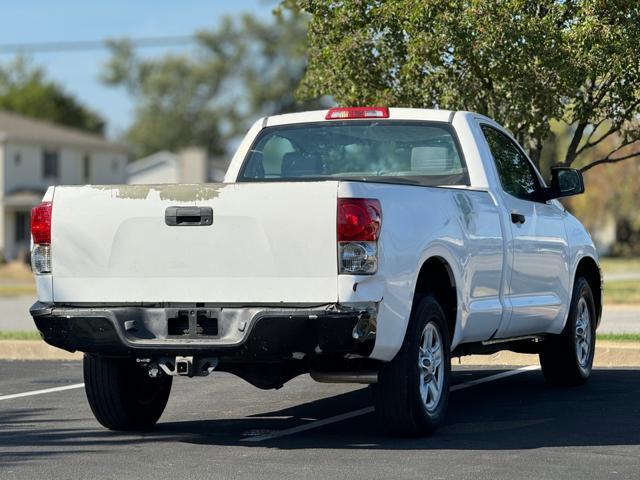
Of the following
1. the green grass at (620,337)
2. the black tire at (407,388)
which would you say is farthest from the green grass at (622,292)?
the black tire at (407,388)

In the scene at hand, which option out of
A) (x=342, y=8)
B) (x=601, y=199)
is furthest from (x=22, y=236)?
(x=342, y=8)

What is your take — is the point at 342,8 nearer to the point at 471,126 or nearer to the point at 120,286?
the point at 471,126

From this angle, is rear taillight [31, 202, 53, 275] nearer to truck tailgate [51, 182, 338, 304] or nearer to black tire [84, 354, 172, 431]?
truck tailgate [51, 182, 338, 304]

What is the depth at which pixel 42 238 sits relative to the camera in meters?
8.14

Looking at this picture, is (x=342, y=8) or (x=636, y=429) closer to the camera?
(x=636, y=429)

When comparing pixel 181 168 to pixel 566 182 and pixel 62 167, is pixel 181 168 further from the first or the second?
pixel 566 182

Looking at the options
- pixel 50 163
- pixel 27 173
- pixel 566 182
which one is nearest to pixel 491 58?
pixel 566 182

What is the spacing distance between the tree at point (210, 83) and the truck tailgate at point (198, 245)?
251 ft

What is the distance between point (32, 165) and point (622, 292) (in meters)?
39.8

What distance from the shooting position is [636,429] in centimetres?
865

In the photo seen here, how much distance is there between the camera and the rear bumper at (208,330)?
7496 millimetres

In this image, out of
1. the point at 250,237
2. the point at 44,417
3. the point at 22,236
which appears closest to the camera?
the point at 250,237

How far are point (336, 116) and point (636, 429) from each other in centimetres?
309

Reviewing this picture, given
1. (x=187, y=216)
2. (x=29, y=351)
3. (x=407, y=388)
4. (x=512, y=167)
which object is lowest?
(x=29, y=351)
